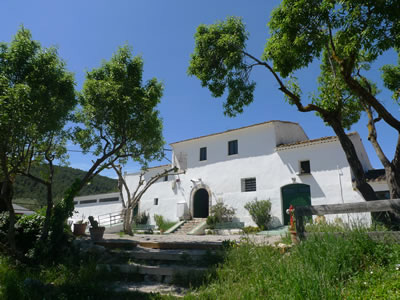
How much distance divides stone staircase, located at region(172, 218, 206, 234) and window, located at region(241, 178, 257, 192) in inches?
136

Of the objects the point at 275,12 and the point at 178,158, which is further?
the point at 178,158

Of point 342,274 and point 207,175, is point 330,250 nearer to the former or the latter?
point 342,274

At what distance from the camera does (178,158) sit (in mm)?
20578

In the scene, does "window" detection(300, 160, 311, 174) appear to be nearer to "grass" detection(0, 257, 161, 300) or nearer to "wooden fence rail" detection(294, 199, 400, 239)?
"wooden fence rail" detection(294, 199, 400, 239)

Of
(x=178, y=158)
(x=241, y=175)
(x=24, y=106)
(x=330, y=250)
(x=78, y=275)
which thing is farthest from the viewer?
(x=178, y=158)

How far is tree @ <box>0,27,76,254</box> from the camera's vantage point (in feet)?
21.3

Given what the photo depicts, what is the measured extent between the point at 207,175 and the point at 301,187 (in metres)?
6.38

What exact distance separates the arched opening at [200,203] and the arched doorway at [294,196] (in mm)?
5786

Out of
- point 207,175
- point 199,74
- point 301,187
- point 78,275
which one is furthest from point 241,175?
point 78,275

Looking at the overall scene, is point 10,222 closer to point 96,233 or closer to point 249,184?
point 96,233

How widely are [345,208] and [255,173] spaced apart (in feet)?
37.2

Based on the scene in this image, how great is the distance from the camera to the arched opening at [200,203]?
18719 millimetres

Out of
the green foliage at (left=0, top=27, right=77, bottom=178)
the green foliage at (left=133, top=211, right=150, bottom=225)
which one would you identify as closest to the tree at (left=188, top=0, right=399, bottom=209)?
the green foliage at (left=0, top=27, right=77, bottom=178)

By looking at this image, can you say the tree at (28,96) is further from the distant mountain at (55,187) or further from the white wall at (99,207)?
the distant mountain at (55,187)
